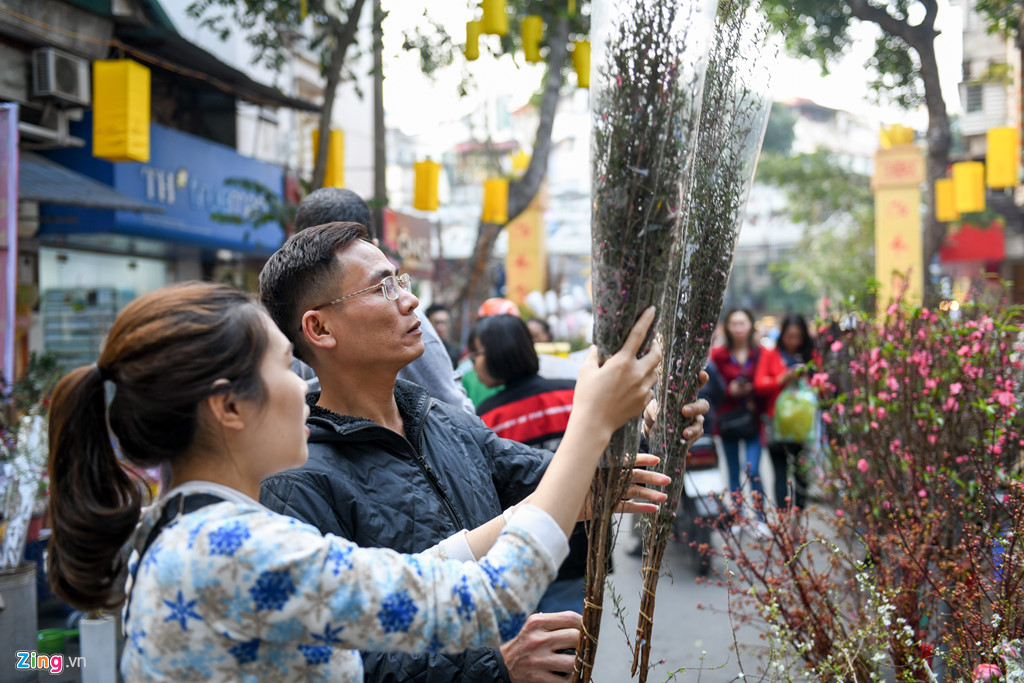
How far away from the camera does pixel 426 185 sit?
9.58 meters

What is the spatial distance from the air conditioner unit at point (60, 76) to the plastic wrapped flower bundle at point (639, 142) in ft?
24.8

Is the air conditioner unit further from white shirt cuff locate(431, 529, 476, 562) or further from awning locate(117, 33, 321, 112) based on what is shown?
white shirt cuff locate(431, 529, 476, 562)

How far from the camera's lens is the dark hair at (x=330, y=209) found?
116 inches

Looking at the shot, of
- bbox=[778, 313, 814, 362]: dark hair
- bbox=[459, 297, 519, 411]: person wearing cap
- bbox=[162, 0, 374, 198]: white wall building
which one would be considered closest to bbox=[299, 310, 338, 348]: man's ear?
bbox=[459, 297, 519, 411]: person wearing cap

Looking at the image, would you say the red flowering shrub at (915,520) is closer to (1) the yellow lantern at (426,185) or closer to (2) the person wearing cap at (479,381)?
(2) the person wearing cap at (479,381)

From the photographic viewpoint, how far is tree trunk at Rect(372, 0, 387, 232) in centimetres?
828

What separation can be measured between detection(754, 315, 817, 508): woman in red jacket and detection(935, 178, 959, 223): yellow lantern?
473 centimetres

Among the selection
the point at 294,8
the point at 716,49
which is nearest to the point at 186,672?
the point at 716,49

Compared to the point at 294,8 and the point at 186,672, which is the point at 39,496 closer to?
the point at 186,672

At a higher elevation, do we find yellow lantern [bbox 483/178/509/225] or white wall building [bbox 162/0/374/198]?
white wall building [bbox 162/0/374/198]

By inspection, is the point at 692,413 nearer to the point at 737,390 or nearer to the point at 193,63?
the point at 737,390

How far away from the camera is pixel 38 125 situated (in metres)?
7.91

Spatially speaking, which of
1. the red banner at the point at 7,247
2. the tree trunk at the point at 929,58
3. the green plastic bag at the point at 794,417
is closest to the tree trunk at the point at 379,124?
the red banner at the point at 7,247

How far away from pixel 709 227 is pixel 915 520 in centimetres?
197
